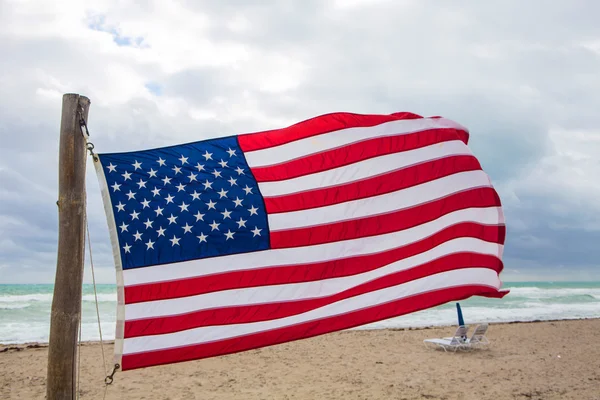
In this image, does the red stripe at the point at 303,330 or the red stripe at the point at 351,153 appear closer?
the red stripe at the point at 303,330

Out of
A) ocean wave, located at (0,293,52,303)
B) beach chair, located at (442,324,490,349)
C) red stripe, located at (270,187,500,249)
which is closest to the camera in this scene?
red stripe, located at (270,187,500,249)

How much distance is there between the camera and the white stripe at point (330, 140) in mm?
4504

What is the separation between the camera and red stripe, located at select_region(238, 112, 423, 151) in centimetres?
455

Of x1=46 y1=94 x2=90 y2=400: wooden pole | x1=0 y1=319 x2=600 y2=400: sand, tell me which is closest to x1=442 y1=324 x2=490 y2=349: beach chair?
x1=0 y1=319 x2=600 y2=400: sand

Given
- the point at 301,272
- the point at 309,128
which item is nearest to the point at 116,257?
the point at 301,272

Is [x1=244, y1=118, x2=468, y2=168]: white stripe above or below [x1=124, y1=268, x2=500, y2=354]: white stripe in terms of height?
above

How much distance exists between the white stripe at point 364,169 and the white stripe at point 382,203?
0.65 feet

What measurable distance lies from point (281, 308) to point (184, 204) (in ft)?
3.72

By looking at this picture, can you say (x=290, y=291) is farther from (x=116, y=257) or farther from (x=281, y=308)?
(x=116, y=257)

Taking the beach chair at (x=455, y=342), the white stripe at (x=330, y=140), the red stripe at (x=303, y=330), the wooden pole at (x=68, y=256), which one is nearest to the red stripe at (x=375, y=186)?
the white stripe at (x=330, y=140)

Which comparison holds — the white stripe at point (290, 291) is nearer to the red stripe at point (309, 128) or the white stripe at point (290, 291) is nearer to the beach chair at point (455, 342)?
the red stripe at point (309, 128)

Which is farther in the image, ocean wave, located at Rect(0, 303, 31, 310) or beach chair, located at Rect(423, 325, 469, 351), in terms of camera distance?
ocean wave, located at Rect(0, 303, 31, 310)

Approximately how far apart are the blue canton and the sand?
6137 mm

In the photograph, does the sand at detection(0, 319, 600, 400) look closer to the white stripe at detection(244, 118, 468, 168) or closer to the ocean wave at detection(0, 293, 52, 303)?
the white stripe at detection(244, 118, 468, 168)
